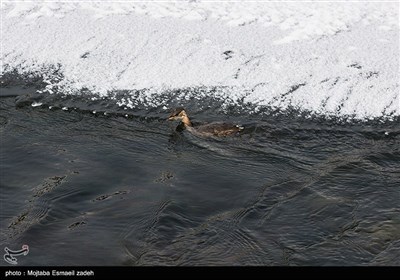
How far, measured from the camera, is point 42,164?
21.4 ft

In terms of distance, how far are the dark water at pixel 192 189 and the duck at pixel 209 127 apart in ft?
0.30

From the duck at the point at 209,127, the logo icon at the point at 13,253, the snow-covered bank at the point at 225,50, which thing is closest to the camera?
the logo icon at the point at 13,253

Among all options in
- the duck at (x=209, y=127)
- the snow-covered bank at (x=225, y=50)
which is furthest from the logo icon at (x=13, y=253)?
the snow-covered bank at (x=225, y=50)

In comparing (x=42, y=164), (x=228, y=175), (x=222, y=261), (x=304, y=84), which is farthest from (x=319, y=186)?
(x=42, y=164)

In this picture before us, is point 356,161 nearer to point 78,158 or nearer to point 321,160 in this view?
point 321,160

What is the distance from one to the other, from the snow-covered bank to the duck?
0.67 m

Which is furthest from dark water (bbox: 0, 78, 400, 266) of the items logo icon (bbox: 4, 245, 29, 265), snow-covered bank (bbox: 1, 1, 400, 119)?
snow-covered bank (bbox: 1, 1, 400, 119)

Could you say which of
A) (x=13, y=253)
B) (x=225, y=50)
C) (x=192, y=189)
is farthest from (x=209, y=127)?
(x=13, y=253)

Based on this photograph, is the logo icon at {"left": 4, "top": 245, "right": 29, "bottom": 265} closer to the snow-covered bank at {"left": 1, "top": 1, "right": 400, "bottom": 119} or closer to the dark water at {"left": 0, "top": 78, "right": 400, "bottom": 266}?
the dark water at {"left": 0, "top": 78, "right": 400, "bottom": 266}

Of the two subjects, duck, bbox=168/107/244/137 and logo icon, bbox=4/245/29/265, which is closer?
logo icon, bbox=4/245/29/265

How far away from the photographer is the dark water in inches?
203

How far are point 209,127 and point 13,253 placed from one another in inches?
103

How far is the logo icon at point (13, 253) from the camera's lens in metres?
5.09

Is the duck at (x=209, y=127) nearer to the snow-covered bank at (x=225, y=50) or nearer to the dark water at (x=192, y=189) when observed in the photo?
the dark water at (x=192, y=189)
